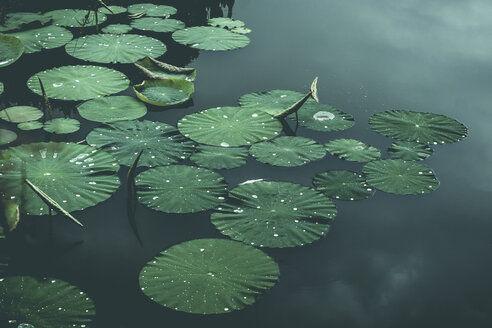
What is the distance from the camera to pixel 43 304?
2023 mm

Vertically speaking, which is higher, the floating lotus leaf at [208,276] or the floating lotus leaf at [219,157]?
the floating lotus leaf at [219,157]

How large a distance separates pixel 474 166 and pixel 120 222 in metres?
1.85

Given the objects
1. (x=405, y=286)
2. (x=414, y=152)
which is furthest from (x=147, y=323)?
(x=414, y=152)

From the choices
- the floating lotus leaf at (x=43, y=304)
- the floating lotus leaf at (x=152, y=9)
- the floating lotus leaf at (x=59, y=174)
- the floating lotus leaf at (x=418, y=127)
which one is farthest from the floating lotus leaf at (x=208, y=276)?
the floating lotus leaf at (x=152, y=9)

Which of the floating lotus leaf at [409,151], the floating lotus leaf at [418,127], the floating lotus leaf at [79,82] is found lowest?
the floating lotus leaf at [79,82]

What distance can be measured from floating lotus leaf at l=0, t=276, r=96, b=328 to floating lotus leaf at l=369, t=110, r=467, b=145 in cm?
193

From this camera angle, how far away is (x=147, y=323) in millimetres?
2051

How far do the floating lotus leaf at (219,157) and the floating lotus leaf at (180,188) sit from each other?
0.07m

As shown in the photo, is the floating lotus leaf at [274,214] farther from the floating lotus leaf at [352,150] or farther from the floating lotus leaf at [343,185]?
the floating lotus leaf at [352,150]

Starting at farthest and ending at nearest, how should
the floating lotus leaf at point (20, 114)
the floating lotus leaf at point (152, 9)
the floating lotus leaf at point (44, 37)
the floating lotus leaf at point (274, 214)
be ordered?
the floating lotus leaf at point (152, 9) → the floating lotus leaf at point (44, 37) → the floating lotus leaf at point (20, 114) → the floating lotus leaf at point (274, 214)

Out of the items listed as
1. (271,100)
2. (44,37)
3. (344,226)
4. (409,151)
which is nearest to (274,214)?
(344,226)

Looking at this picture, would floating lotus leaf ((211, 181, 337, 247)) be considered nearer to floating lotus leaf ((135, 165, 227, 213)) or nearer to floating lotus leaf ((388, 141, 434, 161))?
floating lotus leaf ((135, 165, 227, 213))

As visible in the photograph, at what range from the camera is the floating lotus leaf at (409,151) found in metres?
3.05

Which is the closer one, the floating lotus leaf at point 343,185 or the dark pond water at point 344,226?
the dark pond water at point 344,226
